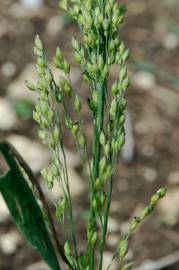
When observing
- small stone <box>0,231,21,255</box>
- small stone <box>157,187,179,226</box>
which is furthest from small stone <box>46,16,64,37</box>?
small stone <box>0,231,21,255</box>

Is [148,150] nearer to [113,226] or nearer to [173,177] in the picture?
[173,177]

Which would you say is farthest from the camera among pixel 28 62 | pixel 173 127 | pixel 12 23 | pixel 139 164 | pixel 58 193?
pixel 12 23

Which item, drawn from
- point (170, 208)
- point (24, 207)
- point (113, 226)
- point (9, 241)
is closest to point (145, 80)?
point (170, 208)

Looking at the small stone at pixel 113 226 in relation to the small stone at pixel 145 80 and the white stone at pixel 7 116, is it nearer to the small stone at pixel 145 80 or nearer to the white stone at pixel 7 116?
the white stone at pixel 7 116

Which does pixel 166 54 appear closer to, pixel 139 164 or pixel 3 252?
A: pixel 139 164

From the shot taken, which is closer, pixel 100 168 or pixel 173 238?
pixel 100 168

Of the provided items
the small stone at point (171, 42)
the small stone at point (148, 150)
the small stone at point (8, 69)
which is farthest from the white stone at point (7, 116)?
the small stone at point (171, 42)

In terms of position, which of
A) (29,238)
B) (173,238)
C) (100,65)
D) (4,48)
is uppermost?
(100,65)

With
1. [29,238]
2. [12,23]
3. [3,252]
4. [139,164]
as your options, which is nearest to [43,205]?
[29,238]
